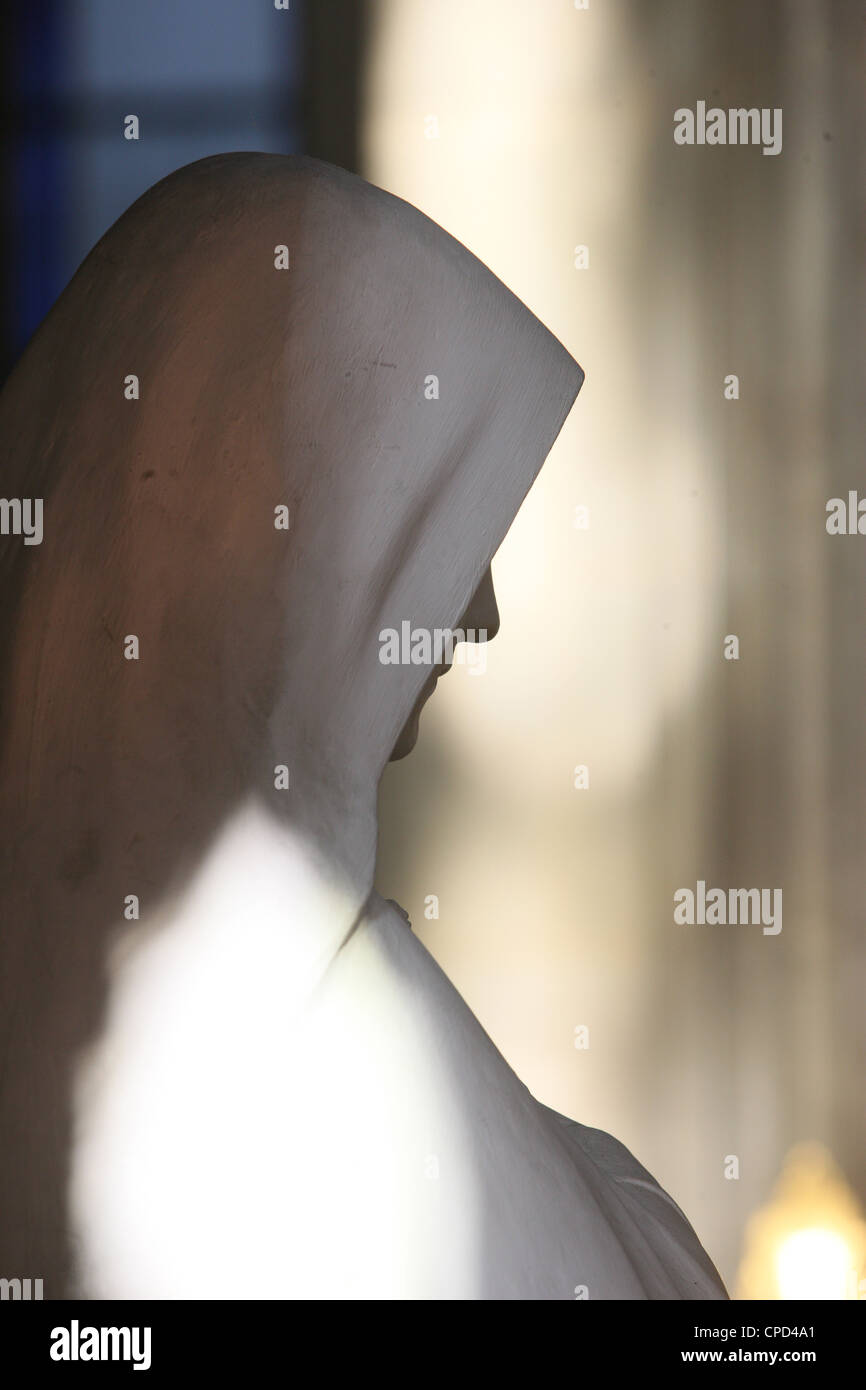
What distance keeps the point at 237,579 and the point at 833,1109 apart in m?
2.21

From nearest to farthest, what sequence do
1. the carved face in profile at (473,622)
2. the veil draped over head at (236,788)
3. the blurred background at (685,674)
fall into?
the veil draped over head at (236,788), the carved face in profile at (473,622), the blurred background at (685,674)

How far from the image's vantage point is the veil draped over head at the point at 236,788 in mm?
950

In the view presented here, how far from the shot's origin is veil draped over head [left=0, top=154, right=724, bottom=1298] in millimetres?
950

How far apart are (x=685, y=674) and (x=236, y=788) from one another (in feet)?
6.25

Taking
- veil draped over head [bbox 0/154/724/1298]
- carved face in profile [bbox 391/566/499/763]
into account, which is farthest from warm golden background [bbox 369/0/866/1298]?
veil draped over head [bbox 0/154/724/1298]

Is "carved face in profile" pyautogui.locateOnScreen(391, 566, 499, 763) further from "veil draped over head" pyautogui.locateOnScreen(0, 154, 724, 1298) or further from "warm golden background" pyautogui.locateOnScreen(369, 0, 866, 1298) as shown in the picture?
"warm golden background" pyautogui.locateOnScreen(369, 0, 866, 1298)

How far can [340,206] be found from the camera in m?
1.05

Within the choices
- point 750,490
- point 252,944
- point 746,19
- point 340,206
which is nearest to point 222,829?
point 252,944

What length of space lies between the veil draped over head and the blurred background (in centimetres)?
166

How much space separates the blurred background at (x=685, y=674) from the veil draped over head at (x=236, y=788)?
5.44ft

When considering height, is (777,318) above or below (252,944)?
above

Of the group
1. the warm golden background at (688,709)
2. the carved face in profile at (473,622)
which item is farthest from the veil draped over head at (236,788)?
the warm golden background at (688,709)

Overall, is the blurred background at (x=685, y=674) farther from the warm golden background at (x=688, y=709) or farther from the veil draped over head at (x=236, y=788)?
the veil draped over head at (x=236, y=788)
